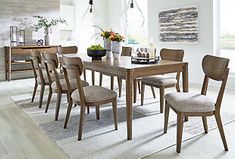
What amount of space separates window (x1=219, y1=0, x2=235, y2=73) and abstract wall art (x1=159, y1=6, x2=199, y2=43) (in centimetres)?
50

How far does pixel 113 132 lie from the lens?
2781 mm

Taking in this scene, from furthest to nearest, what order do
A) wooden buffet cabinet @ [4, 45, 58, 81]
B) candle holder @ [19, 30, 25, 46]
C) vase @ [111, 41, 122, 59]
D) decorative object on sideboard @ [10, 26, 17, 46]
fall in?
candle holder @ [19, 30, 25, 46]
decorative object on sideboard @ [10, 26, 17, 46]
wooden buffet cabinet @ [4, 45, 58, 81]
vase @ [111, 41, 122, 59]

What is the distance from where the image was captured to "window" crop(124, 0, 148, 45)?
7.16m

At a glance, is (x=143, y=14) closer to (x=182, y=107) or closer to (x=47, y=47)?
(x=47, y=47)

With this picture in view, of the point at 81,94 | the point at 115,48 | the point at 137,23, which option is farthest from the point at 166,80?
the point at 137,23

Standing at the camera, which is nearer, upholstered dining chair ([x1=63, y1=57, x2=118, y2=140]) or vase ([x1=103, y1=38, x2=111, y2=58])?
upholstered dining chair ([x1=63, y1=57, x2=118, y2=140])

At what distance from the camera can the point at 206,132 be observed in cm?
270

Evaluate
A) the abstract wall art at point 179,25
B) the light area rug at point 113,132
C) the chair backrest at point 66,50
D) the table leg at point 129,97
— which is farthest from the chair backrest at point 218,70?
the chair backrest at point 66,50

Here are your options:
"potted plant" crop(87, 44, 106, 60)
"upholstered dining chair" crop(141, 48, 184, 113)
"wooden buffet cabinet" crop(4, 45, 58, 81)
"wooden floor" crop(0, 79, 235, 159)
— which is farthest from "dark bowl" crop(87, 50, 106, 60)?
"wooden buffet cabinet" crop(4, 45, 58, 81)

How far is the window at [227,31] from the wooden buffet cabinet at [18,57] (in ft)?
13.0

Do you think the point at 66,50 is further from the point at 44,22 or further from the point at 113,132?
the point at 113,132

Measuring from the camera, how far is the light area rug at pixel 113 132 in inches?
91.2

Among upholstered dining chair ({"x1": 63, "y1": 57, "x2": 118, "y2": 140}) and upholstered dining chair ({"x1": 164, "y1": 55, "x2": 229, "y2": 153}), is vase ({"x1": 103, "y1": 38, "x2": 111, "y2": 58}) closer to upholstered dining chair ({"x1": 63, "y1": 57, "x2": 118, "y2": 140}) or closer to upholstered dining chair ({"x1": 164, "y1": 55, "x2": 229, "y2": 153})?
upholstered dining chair ({"x1": 63, "y1": 57, "x2": 118, "y2": 140})

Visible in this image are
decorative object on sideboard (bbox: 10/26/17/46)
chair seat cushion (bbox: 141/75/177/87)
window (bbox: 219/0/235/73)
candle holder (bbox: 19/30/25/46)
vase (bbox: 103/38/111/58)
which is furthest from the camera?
candle holder (bbox: 19/30/25/46)
